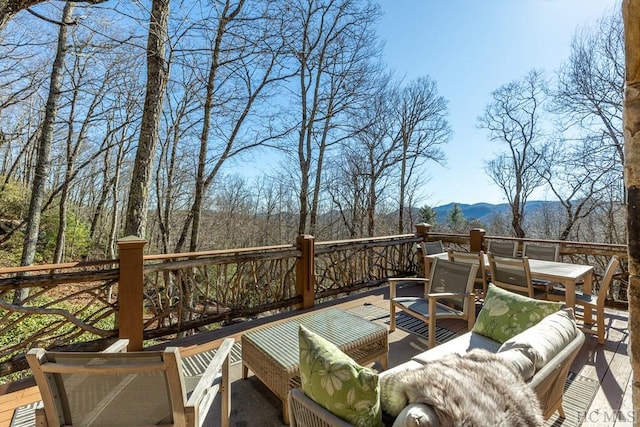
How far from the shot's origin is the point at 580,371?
2.74 metres

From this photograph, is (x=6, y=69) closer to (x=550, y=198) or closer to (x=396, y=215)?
(x=396, y=215)

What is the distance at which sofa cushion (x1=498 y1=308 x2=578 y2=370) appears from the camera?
1.58 m

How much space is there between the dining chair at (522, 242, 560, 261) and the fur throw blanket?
4010mm

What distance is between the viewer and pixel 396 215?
1480 centimetres

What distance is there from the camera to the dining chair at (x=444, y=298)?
3.03 meters

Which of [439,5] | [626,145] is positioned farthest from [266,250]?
[439,5]

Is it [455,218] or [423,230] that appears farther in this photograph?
[455,218]

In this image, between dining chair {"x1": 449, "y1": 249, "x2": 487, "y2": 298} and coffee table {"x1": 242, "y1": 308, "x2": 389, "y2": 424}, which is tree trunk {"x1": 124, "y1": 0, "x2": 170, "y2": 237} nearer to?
coffee table {"x1": 242, "y1": 308, "x2": 389, "y2": 424}

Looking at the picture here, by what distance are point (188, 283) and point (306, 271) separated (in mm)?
1751

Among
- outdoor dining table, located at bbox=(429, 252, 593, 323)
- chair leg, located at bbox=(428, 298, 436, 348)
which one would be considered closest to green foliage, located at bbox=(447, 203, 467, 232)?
outdoor dining table, located at bbox=(429, 252, 593, 323)

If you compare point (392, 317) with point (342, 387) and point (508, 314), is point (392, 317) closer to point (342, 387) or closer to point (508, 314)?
point (508, 314)

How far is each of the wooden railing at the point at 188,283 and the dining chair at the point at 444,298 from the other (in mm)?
1601

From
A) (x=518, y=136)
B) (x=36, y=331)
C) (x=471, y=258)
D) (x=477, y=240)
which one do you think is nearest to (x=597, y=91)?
(x=518, y=136)

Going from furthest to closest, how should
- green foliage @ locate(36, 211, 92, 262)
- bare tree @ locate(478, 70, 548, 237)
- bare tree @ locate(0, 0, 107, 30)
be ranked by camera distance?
1. green foliage @ locate(36, 211, 92, 262)
2. bare tree @ locate(478, 70, 548, 237)
3. bare tree @ locate(0, 0, 107, 30)
